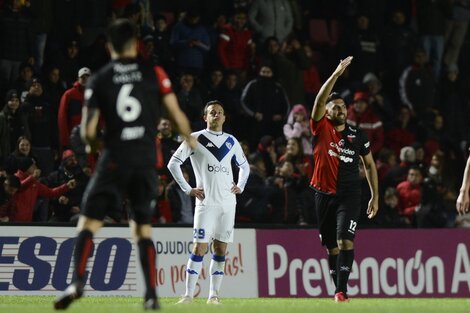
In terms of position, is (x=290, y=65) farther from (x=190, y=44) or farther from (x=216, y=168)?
(x=216, y=168)

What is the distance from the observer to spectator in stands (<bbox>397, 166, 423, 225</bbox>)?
860 inches

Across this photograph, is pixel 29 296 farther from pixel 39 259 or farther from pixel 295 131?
pixel 295 131

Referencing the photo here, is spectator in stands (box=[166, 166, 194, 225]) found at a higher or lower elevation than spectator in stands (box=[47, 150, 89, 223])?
lower

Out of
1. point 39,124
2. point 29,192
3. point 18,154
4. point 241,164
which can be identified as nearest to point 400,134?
point 39,124

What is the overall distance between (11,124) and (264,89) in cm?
505

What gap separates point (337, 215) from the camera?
1536 centimetres

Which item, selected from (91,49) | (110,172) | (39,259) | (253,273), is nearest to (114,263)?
(39,259)

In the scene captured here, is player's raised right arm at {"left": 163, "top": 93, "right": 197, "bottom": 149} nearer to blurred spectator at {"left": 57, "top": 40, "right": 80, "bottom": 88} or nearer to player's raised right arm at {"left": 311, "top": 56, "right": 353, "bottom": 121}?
player's raised right arm at {"left": 311, "top": 56, "right": 353, "bottom": 121}

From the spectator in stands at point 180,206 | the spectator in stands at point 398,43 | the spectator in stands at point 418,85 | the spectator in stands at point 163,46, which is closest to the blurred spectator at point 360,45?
the spectator in stands at point 398,43

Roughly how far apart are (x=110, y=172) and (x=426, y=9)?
53.8 feet

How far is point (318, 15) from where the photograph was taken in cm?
2764

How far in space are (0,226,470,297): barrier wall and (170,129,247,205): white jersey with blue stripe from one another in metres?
3.61

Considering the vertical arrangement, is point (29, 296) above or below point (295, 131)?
below

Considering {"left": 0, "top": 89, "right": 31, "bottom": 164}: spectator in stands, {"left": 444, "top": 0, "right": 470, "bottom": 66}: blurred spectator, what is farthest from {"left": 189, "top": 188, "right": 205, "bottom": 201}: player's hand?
{"left": 444, "top": 0, "right": 470, "bottom": 66}: blurred spectator
